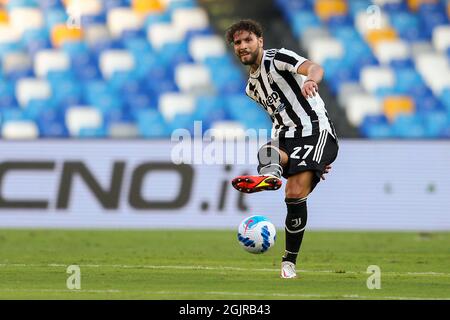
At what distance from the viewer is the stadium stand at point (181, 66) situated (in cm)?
1902

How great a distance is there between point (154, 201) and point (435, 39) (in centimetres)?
718

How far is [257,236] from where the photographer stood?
8.90 metres

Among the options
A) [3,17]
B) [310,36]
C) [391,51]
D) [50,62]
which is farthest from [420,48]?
[3,17]

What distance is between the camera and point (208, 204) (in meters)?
15.6

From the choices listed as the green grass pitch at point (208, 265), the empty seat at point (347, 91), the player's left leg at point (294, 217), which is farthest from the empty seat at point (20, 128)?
the player's left leg at point (294, 217)

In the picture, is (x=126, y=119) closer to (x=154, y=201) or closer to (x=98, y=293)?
(x=154, y=201)

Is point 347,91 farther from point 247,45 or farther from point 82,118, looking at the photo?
point 247,45

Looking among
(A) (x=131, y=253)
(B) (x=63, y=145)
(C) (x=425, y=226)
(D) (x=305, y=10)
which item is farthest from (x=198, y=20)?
(A) (x=131, y=253)

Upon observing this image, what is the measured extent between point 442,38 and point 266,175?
1215 cm

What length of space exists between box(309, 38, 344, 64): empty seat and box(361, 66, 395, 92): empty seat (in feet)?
2.36

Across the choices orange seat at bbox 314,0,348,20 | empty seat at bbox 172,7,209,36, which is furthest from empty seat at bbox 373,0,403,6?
empty seat at bbox 172,7,209,36

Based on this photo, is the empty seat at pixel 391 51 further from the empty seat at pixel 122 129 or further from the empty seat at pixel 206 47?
the empty seat at pixel 122 129
